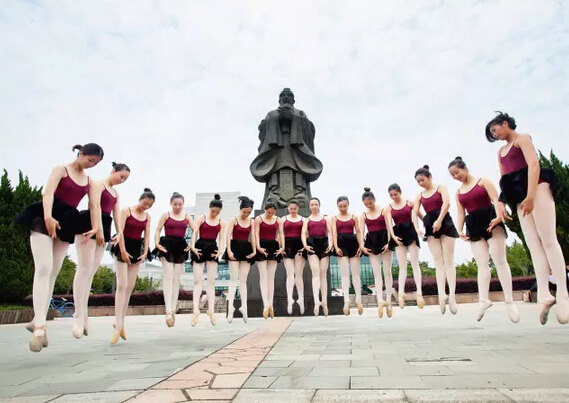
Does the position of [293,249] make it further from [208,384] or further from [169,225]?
[208,384]

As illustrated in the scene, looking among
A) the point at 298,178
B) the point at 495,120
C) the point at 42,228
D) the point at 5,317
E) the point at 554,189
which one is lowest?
the point at 5,317

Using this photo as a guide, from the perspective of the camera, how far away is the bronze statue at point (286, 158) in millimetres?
15609

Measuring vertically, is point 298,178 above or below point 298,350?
above

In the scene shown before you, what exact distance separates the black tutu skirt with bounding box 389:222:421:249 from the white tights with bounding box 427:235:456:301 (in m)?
0.40

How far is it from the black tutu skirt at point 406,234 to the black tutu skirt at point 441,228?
47 centimetres

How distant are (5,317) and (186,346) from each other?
44.6 feet

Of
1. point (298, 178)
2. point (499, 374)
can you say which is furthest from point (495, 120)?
A: point (298, 178)

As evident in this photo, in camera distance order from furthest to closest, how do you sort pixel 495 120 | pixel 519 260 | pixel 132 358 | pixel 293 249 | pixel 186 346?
pixel 519 260 < pixel 293 249 < pixel 186 346 < pixel 495 120 < pixel 132 358

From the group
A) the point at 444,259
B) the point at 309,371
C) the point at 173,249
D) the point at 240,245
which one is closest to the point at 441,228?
the point at 444,259

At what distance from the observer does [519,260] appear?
47.8m

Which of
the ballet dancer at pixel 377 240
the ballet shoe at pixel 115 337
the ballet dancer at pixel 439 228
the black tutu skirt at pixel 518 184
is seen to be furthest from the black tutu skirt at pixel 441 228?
the ballet shoe at pixel 115 337

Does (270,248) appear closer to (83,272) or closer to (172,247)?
(172,247)

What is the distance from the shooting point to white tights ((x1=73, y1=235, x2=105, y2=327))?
5667mm

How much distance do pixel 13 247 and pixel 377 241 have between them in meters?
15.9
